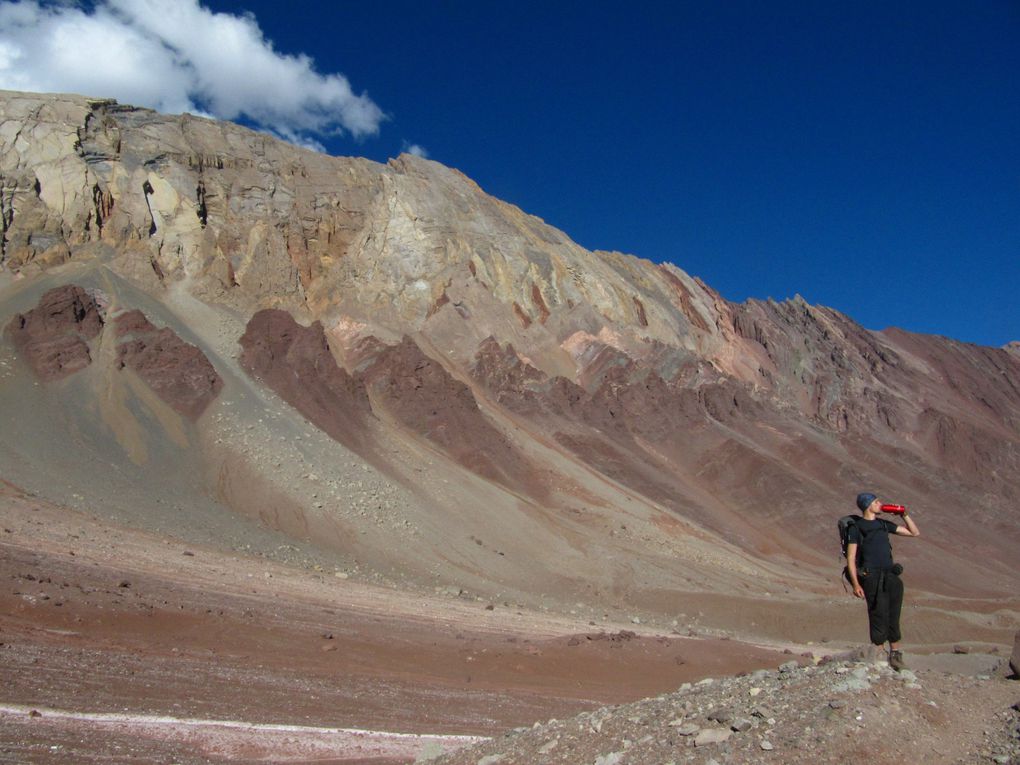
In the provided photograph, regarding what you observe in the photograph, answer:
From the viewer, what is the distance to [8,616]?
12.1m

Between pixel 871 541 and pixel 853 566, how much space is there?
0.26 meters

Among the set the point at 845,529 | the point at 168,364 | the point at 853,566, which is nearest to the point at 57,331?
the point at 168,364

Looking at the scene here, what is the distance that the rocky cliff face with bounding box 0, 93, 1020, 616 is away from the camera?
46.0 metres

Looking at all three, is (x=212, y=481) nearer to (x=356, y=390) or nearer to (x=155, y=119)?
(x=356, y=390)

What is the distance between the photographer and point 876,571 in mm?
7051

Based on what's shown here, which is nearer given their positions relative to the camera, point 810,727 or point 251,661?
point 810,727

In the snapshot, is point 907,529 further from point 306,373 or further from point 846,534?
point 306,373

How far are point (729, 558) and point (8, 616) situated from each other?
34441 millimetres

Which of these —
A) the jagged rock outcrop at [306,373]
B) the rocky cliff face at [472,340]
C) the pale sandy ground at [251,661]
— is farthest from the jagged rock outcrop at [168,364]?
the pale sandy ground at [251,661]

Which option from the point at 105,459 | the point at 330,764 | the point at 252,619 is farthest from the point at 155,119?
the point at 330,764

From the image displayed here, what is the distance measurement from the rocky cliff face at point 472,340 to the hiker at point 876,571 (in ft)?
95.7

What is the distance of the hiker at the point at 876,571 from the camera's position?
23.1 feet

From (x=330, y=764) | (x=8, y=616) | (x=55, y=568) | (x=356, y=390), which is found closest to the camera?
(x=330, y=764)

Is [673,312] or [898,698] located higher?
[673,312]
